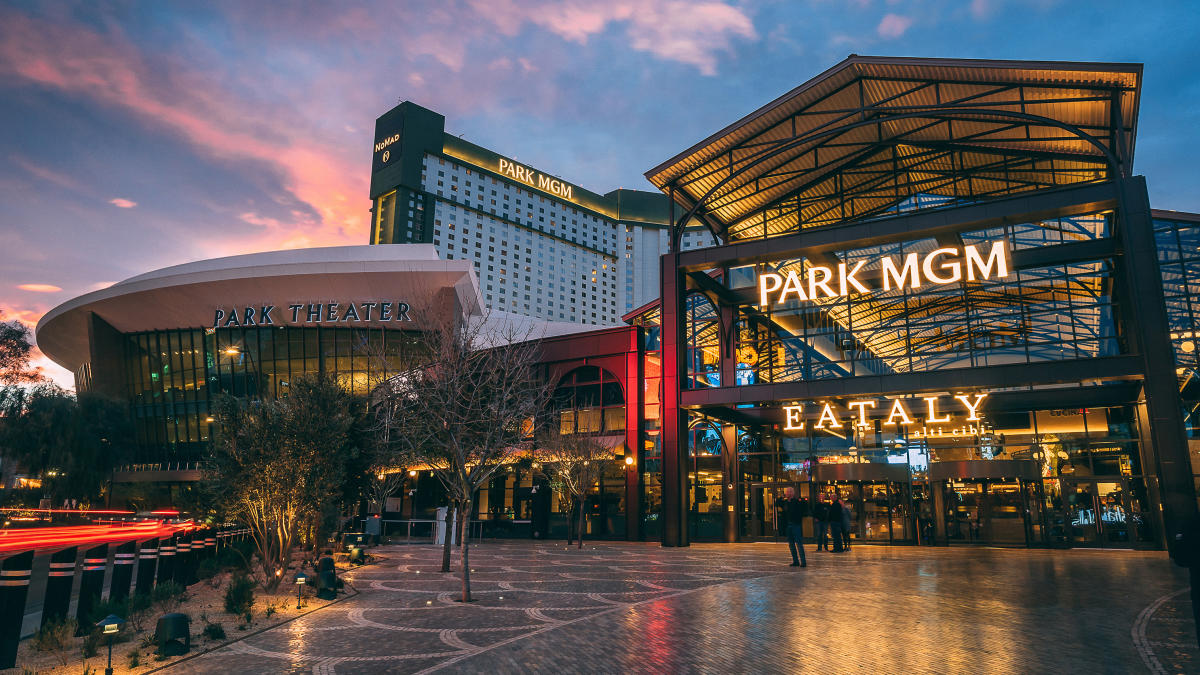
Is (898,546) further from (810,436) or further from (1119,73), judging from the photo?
(1119,73)

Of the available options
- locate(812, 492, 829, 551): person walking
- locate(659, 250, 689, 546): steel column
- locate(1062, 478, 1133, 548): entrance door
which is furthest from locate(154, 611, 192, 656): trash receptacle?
locate(1062, 478, 1133, 548): entrance door

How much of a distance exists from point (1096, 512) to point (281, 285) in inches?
1817

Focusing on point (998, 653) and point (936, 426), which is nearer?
point (998, 653)

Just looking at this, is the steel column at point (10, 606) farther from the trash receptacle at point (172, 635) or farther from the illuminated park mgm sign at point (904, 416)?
the illuminated park mgm sign at point (904, 416)

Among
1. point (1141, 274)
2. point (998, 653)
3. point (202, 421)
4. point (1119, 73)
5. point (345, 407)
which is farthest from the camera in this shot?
point (202, 421)

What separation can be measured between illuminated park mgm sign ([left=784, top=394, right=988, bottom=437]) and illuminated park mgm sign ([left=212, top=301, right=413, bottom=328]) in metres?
27.6

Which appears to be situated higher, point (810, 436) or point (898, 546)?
point (810, 436)

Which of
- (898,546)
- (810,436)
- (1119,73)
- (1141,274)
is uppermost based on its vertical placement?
(1119,73)

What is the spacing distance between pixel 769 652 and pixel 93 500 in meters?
56.5

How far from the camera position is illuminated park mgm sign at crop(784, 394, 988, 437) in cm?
2502

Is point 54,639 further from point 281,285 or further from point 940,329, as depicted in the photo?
point 281,285

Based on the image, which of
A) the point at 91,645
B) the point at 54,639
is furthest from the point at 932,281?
the point at 54,639

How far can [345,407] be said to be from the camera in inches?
693

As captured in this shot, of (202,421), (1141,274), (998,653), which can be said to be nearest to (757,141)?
(1141,274)
